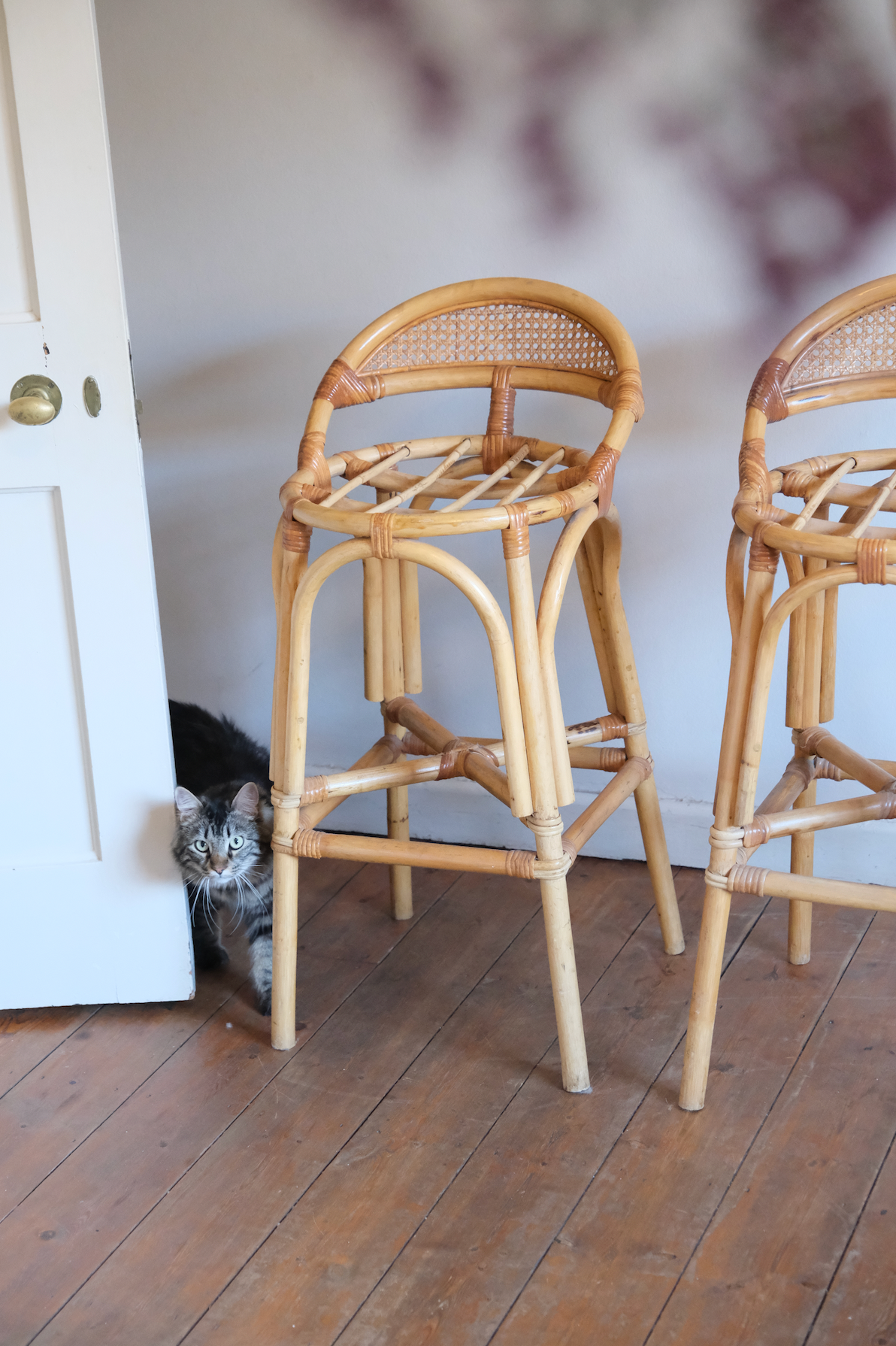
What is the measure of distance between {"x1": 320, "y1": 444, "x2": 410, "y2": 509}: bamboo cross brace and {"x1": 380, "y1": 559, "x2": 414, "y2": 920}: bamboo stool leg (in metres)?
0.15

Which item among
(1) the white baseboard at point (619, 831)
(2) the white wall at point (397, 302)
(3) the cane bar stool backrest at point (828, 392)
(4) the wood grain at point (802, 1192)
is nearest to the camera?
(4) the wood grain at point (802, 1192)

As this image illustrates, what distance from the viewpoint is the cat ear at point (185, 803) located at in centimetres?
161

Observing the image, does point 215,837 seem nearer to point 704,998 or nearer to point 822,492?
point 704,998

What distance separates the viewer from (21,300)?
1.45 metres

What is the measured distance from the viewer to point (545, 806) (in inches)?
55.4

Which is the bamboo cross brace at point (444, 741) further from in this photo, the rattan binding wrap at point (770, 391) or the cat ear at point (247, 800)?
the rattan binding wrap at point (770, 391)

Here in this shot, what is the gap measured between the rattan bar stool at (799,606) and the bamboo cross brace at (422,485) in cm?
37

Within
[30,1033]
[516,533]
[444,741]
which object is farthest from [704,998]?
[30,1033]

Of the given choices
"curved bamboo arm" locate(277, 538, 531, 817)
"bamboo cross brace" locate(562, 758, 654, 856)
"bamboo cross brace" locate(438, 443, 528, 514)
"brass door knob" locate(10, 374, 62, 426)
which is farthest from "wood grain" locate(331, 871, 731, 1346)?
"brass door knob" locate(10, 374, 62, 426)

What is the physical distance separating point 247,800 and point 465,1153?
55 centimetres

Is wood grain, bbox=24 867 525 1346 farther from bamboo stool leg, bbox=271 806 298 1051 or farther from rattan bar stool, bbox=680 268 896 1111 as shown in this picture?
rattan bar stool, bbox=680 268 896 1111

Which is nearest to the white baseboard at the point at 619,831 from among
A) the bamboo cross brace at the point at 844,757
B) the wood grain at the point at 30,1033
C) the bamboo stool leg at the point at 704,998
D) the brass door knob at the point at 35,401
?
the bamboo cross brace at the point at 844,757

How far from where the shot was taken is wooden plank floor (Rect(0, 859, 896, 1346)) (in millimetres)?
1195

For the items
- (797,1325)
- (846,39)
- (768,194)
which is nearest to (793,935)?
(797,1325)
